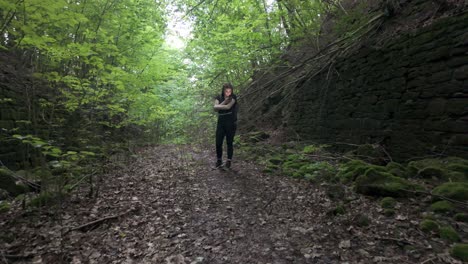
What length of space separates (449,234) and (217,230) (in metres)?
2.57

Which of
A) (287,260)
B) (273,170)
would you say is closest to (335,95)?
(273,170)

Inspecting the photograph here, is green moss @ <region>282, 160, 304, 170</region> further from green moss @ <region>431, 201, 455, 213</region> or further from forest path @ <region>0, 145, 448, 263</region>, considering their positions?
green moss @ <region>431, 201, 455, 213</region>

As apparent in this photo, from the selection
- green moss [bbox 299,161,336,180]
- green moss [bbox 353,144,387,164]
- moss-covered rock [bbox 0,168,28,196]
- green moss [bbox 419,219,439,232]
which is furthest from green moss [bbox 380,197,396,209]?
moss-covered rock [bbox 0,168,28,196]

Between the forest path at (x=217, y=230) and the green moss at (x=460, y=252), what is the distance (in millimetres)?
198

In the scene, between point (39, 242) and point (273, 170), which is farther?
point (273, 170)

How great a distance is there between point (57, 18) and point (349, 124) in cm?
681

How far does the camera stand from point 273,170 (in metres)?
6.12

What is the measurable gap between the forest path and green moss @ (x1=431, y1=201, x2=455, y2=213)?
0.40 metres

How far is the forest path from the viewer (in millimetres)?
2666

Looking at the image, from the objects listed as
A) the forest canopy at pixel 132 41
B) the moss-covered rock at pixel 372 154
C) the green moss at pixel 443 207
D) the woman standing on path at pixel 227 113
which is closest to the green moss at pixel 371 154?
the moss-covered rock at pixel 372 154

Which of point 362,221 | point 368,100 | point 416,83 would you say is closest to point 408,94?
point 416,83

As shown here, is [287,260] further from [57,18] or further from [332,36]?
[332,36]

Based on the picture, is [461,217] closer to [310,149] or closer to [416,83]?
[416,83]

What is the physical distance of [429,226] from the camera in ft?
8.89
